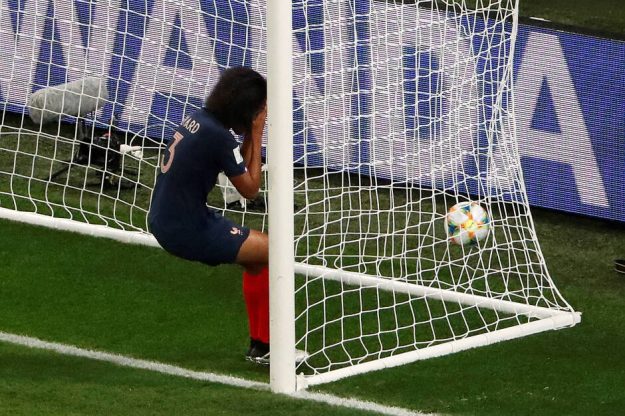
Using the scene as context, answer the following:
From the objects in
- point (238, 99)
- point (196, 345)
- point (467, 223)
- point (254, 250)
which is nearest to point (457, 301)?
point (467, 223)

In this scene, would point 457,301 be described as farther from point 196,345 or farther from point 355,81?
point 196,345

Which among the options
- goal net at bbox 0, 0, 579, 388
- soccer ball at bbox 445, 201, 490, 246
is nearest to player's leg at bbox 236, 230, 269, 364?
goal net at bbox 0, 0, 579, 388

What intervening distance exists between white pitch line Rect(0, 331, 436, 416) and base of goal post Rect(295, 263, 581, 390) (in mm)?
466

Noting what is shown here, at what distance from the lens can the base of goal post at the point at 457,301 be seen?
7770 mm

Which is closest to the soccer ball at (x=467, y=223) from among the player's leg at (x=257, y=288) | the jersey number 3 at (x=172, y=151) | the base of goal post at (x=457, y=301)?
the base of goal post at (x=457, y=301)

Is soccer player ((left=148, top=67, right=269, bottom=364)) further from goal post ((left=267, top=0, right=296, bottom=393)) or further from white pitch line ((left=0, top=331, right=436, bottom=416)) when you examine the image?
white pitch line ((left=0, top=331, right=436, bottom=416))

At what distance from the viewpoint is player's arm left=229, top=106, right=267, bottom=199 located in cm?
709

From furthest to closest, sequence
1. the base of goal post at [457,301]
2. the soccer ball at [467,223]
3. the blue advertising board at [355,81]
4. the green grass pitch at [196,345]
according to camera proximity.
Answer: the blue advertising board at [355,81] < the soccer ball at [467,223] < the base of goal post at [457,301] < the green grass pitch at [196,345]

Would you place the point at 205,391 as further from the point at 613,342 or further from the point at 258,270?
the point at 613,342

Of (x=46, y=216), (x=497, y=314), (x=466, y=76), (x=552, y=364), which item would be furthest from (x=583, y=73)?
(x=46, y=216)

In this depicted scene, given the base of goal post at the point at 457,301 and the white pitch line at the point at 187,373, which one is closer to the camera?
the white pitch line at the point at 187,373

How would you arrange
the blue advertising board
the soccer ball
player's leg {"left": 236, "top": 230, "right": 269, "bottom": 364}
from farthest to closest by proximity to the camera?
1. the blue advertising board
2. the soccer ball
3. player's leg {"left": 236, "top": 230, "right": 269, "bottom": 364}

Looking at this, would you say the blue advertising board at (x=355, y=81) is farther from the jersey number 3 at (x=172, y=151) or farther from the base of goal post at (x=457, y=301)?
the jersey number 3 at (x=172, y=151)

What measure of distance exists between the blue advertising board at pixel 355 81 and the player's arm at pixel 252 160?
1.67 m
